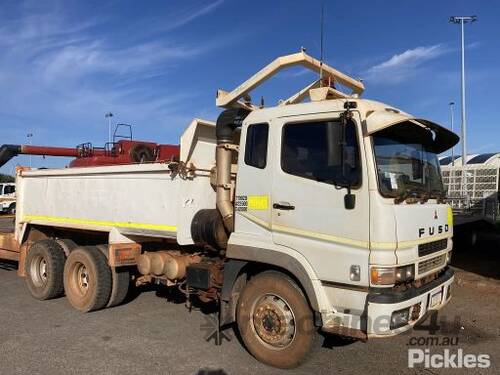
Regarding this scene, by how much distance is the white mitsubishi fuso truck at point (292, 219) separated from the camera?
438 cm

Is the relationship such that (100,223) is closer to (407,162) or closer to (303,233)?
(303,233)

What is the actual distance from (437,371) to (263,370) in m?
1.79

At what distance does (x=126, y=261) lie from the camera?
6.86 m

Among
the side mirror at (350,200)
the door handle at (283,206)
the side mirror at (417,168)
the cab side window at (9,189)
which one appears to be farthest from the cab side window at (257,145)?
the cab side window at (9,189)

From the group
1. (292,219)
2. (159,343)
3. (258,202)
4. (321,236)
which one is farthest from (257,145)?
(159,343)

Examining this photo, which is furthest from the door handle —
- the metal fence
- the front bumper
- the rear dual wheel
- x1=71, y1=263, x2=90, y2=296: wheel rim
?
the metal fence

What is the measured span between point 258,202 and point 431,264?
1.88 metres

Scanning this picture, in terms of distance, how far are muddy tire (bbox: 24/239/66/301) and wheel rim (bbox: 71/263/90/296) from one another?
0.54 m

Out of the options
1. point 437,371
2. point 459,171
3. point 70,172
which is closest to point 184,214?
point 70,172

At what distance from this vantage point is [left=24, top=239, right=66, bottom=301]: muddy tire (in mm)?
7762

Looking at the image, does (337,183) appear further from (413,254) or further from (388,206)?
(413,254)

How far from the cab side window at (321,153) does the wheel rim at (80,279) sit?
4009mm

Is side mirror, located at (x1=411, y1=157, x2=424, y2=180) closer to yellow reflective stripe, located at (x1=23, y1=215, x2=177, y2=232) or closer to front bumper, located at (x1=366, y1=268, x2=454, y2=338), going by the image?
front bumper, located at (x1=366, y1=268, x2=454, y2=338)

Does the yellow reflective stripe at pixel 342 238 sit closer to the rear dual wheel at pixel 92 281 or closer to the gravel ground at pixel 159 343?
the gravel ground at pixel 159 343
